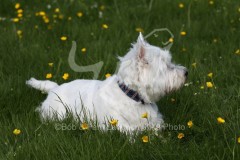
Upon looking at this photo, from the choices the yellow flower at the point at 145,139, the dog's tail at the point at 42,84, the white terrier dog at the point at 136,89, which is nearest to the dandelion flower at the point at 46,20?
the dog's tail at the point at 42,84

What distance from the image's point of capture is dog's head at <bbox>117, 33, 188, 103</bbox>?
4.23 meters

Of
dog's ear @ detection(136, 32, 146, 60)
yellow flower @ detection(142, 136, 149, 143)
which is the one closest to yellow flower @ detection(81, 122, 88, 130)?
yellow flower @ detection(142, 136, 149, 143)

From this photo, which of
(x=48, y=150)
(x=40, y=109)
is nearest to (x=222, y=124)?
(x=48, y=150)

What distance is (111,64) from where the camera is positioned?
5855 mm

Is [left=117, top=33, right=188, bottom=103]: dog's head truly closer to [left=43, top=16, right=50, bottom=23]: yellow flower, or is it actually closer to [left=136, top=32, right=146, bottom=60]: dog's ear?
[left=136, top=32, right=146, bottom=60]: dog's ear

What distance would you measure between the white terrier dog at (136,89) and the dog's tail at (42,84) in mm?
654

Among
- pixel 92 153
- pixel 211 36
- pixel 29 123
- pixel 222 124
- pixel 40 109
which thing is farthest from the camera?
pixel 211 36

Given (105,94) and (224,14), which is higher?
(224,14)

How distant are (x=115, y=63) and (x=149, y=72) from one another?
157 centimetres

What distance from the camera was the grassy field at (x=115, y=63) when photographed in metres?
3.81

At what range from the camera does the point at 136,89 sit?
4.33 m

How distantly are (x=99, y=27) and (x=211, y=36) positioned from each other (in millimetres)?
1642

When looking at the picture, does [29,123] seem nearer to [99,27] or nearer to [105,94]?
[105,94]

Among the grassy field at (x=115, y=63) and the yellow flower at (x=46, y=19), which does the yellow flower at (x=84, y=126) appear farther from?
the yellow flower at (x=46, y=19)
